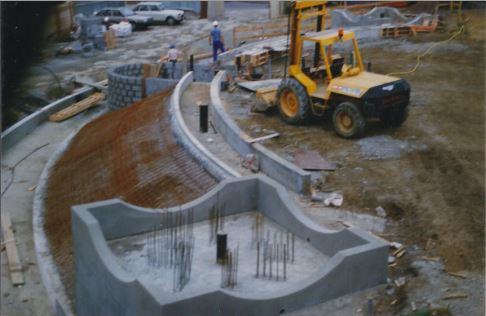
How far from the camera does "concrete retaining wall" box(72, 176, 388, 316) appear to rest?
33.0 ft

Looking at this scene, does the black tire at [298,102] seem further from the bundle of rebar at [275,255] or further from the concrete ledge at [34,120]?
the concrete ledge at [34,120]

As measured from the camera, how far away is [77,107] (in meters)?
30.3

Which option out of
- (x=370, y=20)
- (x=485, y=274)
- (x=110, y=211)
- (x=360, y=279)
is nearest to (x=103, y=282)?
(x=110, y=211)

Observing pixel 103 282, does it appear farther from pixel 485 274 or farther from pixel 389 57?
pixel 389 57

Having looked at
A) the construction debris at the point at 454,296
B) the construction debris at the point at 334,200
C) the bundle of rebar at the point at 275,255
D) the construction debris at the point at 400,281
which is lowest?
the construction debris at the point at 454,296

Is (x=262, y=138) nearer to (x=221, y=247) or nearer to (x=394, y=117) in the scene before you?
(x=394, y=117)

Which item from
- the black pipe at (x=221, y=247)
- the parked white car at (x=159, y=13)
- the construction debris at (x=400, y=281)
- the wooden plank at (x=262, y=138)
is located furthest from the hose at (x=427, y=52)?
the parked white car at (x=159, y=13)

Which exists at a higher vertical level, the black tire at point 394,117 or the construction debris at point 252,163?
the black tire at point 394,117

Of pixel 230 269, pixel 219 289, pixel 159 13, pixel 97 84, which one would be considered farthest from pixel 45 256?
pixel 159 13

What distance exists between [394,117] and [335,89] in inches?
76.5

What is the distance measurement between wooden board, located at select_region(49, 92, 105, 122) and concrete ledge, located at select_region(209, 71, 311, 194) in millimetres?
9559

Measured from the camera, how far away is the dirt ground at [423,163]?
14102 mm

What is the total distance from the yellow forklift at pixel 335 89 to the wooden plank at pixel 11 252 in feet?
25.5

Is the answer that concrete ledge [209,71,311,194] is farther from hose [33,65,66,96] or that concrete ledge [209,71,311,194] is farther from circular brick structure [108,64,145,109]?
hose [33,65,66,96]
